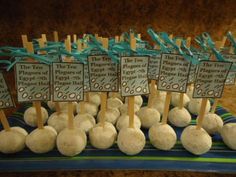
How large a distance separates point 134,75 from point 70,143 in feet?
1.14

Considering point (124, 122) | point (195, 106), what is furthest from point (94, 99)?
point (195, 106)

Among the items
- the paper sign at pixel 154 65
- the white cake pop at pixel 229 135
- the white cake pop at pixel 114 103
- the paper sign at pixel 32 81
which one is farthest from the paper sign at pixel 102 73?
the white cake pop at pixel 229 135

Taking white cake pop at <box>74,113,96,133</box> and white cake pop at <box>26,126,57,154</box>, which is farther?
white cake pop at <box>74,113,96,133</box>

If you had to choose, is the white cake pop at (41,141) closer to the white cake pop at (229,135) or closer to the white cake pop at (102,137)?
the white cake pop at (102,137)

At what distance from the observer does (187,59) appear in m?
0.98

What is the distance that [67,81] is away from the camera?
962 millimetres

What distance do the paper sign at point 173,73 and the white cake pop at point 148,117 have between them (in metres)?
0.24

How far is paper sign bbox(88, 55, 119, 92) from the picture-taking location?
0.98 m

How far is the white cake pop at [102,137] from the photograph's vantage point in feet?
3.47

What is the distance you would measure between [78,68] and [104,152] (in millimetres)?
348

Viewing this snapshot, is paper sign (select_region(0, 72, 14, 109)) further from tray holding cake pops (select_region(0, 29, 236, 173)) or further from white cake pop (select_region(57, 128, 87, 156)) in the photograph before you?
white cake pop (select_region(57, 128, 87, 156))

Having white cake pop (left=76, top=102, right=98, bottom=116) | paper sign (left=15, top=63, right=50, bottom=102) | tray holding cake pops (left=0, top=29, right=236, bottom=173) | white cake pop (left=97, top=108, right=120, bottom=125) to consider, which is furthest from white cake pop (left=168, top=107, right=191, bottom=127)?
paper sign (left=15, top=63, right=50, bottom=102)

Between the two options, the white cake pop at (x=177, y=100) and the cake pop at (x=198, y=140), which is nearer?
the cake pop at (x=198, y=140)

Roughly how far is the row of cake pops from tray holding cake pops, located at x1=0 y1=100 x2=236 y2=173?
25mm
